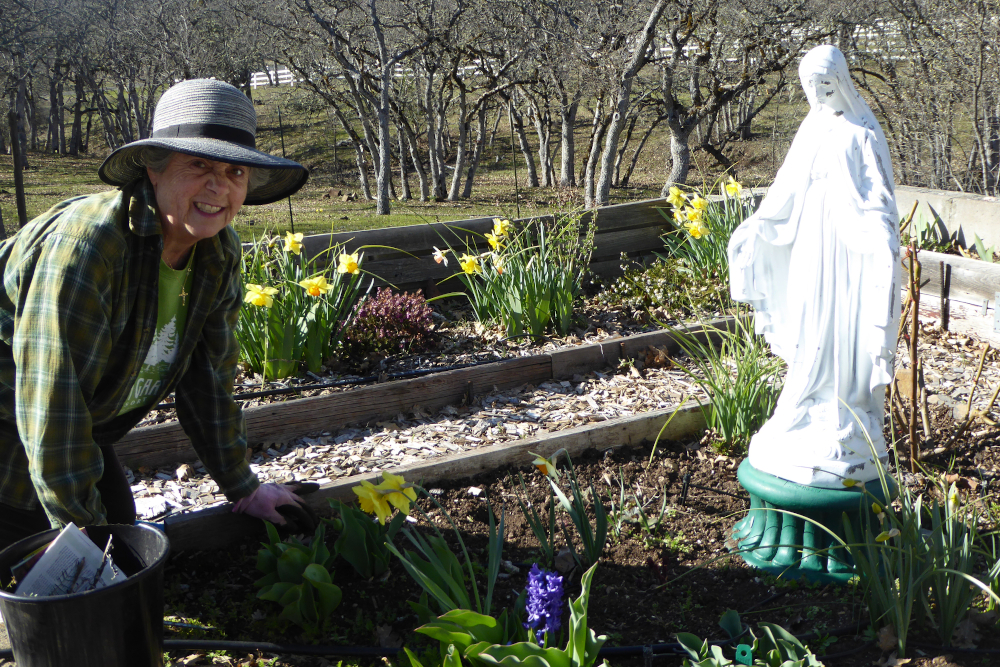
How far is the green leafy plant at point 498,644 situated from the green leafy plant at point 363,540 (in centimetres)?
56

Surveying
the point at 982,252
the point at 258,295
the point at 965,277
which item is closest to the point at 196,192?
the point at 258,295

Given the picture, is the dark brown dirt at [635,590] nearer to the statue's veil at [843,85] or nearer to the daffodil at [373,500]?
the daffodil at [373,500]

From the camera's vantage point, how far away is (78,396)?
1731 millimetres

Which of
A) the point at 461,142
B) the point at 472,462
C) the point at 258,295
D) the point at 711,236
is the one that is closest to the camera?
the point at 472,462

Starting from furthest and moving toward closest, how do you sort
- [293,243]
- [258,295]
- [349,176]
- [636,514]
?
[349,176], [293,243], [258,295], [636,514]

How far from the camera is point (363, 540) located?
2357mm

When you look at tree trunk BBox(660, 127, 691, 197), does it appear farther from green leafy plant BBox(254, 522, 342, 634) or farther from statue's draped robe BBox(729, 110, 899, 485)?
green leafy plant BBox(254, 522, 342, 634)

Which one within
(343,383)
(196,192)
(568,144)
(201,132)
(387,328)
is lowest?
(343,383)

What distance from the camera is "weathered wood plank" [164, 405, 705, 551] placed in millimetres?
2598

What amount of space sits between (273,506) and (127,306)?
3.00 feet

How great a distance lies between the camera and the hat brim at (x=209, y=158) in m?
1.76

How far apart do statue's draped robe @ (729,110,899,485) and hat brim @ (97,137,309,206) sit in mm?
1432

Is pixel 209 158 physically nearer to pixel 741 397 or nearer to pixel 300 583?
pixel 300 583

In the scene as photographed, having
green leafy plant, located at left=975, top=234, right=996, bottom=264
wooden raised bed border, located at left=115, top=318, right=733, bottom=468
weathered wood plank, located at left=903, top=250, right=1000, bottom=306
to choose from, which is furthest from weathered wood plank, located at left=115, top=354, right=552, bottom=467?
green leafy plant, located at left=975, top=234, right=996, bottom=264
